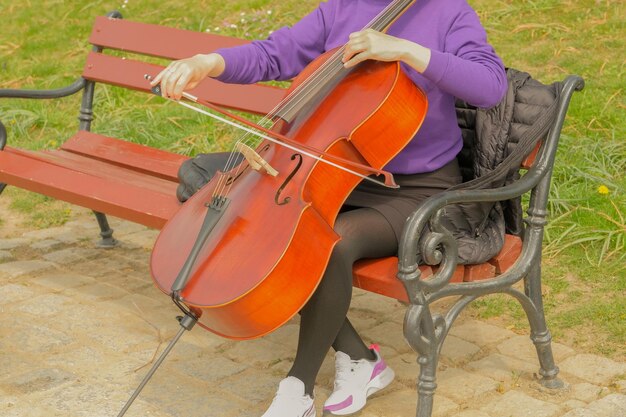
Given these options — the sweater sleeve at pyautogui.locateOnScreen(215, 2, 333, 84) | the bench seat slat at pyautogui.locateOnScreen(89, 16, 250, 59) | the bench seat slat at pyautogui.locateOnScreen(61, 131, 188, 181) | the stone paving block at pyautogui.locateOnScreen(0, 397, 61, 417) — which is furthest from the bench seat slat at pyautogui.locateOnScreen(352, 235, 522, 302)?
the bench seat slat at pyautogui.locateOnScreen(89, 16, 250, 59)

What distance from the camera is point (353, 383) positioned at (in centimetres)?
327

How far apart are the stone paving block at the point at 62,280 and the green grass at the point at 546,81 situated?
2.44 feet

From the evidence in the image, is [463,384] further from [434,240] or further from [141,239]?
[141,239]

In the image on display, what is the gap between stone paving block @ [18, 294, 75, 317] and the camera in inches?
163

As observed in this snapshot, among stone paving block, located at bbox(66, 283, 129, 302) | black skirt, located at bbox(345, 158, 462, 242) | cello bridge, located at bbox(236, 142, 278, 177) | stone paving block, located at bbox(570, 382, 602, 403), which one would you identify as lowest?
stone paving block, located at bbox(66, 283, 129, 302)

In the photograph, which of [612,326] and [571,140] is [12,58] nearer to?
[571,140]

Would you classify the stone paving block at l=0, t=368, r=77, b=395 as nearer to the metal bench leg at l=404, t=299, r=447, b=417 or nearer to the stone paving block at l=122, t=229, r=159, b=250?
the metal bench leg at l=404, t=299, r=447, b=417

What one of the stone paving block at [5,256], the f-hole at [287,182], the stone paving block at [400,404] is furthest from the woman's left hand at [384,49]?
the stone paving block at [5,256]

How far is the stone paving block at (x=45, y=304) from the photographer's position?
4.14 metres

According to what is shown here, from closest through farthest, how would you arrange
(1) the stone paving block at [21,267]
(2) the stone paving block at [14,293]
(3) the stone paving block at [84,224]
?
(2) the stone paving block at [14,293]
(1) the stone paving block at [21,267]
(3) the stone paving block at [84,224]

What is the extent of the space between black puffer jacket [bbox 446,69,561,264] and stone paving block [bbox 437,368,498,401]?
0.49 m

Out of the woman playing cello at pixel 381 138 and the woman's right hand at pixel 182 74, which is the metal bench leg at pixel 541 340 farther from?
the woman's right hand at pixel 182 74

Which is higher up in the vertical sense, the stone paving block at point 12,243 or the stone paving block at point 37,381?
the stone paving block at point 37,381

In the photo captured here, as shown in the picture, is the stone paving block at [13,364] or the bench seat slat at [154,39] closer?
the stone paving block at [13,364]
